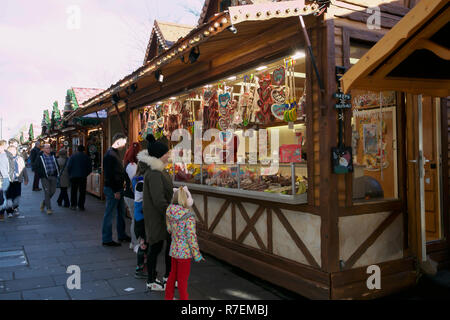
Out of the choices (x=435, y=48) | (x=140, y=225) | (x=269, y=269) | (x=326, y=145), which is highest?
(x=435, y=48)

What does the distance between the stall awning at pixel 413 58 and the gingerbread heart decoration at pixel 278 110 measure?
1128 millimetres

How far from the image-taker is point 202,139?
25.8 ft

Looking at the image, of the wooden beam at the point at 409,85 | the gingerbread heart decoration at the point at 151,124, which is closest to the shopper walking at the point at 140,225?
the wooden beam at the point at 409,85

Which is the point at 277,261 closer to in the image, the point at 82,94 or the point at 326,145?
the point at 326,145

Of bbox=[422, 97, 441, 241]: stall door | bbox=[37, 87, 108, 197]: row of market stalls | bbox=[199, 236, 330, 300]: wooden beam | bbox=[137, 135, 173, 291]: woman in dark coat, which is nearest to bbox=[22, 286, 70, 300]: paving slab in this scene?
bbox=[137, 135, 173, 291]: woman in dark coat

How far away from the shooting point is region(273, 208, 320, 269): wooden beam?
456cm

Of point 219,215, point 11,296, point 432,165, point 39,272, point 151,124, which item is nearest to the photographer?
point 11,296

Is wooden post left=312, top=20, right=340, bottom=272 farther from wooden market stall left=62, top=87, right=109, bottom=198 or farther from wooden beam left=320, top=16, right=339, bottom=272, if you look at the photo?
wooden market stall left=62, top=87, right=109, bottom=198

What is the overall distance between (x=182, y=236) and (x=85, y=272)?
227 centimetres

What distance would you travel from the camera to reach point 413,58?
4.28 meters

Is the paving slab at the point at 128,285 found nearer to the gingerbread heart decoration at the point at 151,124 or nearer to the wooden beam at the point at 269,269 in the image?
the wooden beam at the point at 269,269

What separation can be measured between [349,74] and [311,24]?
98cm

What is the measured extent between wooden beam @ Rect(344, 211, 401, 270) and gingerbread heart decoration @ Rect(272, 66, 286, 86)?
2269 millimetres

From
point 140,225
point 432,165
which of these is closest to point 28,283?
point 140,225
